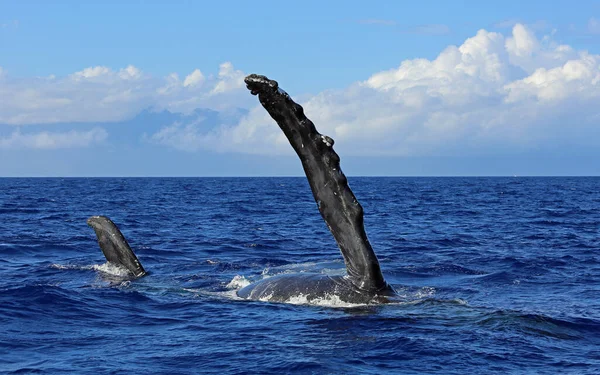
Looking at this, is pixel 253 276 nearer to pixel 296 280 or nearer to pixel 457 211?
pixel 296 280

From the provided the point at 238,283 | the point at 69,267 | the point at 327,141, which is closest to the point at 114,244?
the point at 238,283

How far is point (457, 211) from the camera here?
39.9 m

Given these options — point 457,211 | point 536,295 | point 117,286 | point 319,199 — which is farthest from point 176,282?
point 457,211

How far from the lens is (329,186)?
9875mm

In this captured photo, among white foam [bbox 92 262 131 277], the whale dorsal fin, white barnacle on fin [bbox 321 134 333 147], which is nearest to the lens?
the whale dorsal fin

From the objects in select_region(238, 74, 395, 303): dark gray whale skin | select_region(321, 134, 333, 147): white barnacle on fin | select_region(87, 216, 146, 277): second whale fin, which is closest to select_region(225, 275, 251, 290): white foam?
select_region(87, 216, 146, 277): second whale fin

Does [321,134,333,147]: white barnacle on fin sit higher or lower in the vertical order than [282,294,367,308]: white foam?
higher

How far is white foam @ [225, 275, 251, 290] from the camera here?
1359 cm

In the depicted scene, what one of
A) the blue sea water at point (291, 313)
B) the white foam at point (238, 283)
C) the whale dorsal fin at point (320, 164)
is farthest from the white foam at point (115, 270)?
the whale dorsal fin at point (320, 164)

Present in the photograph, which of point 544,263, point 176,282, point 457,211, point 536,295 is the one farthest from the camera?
point 457,211

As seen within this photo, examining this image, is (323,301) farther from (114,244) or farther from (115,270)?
(115,270)

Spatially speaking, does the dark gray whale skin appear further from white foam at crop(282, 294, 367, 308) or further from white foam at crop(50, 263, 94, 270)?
white foam at crop(50, 263, 94, 270)

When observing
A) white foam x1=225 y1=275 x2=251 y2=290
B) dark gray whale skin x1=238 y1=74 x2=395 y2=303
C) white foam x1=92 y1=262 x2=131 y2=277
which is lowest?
white foam x1=225 y1=275 x2=251 y2=290

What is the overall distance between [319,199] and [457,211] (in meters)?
31.0
